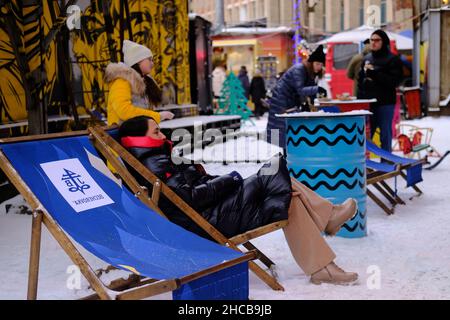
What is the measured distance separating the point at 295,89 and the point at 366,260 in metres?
3.11

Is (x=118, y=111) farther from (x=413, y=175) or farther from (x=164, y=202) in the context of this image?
(x=413, y=175)

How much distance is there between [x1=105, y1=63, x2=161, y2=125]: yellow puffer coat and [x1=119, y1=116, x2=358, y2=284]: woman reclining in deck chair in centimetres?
110

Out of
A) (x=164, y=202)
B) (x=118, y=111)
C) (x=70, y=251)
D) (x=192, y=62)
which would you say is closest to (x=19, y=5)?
(x=118, y=111)

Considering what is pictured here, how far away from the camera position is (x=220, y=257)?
3283mm

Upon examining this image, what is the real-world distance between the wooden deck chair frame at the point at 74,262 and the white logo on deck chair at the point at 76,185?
213 millimetres

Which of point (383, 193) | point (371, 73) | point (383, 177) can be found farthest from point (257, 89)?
point (383, 177)

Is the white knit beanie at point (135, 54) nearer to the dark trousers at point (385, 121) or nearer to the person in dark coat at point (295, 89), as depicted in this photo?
the person in dark coat at point (295, 89)

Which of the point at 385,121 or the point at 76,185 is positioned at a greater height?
the point at 76,185

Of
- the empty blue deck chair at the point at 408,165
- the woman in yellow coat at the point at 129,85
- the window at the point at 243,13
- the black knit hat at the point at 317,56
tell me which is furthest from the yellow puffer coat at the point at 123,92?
the window at the point at 243,13

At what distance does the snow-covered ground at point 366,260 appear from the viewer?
379cm

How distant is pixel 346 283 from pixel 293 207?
21.8 inches

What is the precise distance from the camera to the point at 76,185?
368cm

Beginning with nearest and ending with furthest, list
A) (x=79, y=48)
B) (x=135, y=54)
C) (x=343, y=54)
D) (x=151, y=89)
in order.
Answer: (x=135, y=54) < (x=151, y=89) < (x=79, y=48) < (x=343, y=54)

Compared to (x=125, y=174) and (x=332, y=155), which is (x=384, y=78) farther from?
(x=125, y=174)
